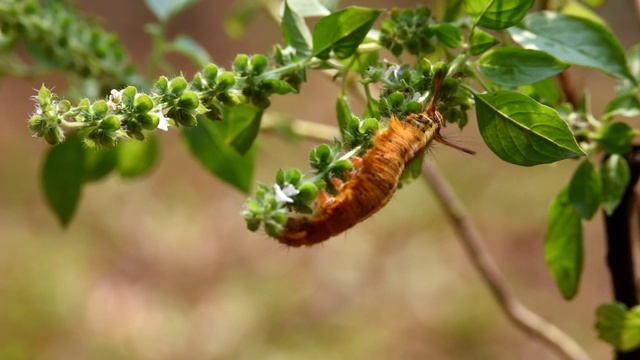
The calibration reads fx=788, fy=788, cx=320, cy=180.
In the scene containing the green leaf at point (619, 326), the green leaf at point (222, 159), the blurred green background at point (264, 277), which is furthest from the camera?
the blurred green background at point (264, 277)

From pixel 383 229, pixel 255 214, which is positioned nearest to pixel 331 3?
pixel 255 214

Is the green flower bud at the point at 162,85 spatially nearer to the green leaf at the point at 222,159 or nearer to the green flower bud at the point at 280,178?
the green flower bud at the point at 280,178

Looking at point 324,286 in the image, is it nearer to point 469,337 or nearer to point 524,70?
point 469,337

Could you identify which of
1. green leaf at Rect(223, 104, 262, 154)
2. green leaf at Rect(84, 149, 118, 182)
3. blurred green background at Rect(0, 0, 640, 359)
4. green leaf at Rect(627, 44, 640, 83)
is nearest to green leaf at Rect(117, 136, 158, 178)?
green leaf at Rect(84, 149, 118, 182)

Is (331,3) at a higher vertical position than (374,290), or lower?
higher

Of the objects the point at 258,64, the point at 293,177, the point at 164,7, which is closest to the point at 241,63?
the point at 258,64

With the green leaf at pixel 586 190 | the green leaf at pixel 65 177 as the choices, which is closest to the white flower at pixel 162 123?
the green leaf at pixel 586 190
